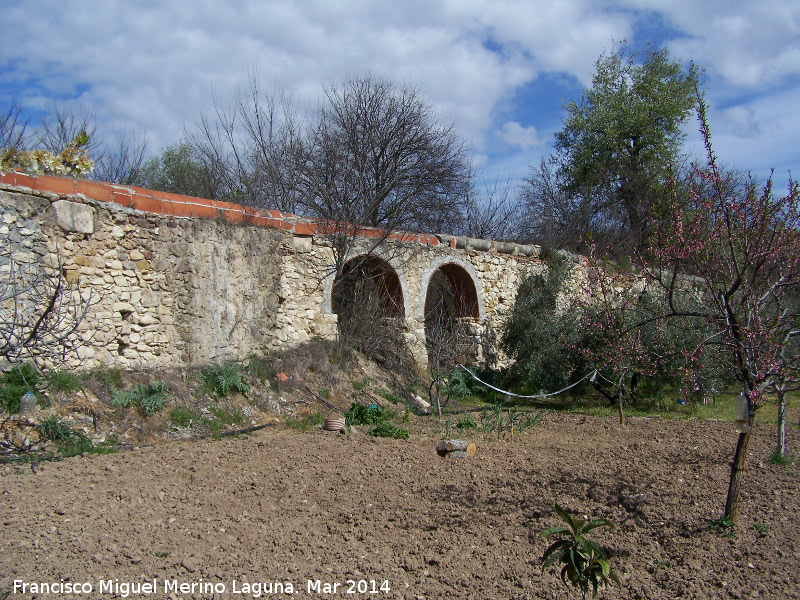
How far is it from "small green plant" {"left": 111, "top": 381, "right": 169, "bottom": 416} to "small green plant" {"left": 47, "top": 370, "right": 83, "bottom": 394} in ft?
1.35

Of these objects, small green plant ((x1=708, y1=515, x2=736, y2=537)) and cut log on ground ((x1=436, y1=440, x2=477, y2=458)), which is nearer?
small green plant ((x1=708, y1=515, x2=736, y2=537))

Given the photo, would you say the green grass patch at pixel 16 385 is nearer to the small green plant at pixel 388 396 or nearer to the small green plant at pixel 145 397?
the small green plant at pixel 145 397

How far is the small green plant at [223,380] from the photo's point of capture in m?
7.88

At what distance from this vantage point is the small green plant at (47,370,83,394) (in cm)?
651

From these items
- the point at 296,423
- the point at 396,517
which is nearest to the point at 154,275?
the point at 296,423

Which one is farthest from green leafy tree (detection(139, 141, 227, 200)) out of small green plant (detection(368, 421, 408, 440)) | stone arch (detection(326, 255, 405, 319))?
small green plant (detection(368, 421, 408, 440))

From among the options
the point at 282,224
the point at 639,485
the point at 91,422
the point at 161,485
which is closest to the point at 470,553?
the point at 639,485

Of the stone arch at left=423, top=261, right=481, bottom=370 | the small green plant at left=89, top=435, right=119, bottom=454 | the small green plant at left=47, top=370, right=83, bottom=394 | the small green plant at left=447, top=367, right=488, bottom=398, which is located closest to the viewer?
the small green plant at left=89, top=435, right=119, bottom=454

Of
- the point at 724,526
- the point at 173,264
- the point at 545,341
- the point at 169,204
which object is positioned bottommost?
the point at 724,526

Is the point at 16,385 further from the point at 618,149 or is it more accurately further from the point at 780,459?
the point at 618,149

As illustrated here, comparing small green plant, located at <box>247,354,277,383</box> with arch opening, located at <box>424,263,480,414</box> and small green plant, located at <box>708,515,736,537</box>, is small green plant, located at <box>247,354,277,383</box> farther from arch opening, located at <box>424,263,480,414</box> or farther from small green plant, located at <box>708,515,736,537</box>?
small green plant, located at <box>708,515,736,537</box>

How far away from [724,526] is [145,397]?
5937 mm

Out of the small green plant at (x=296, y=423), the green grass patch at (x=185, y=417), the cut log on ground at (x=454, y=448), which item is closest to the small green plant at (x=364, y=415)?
the small green plant at (x=296, y=423)

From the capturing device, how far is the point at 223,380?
789 centimetres
